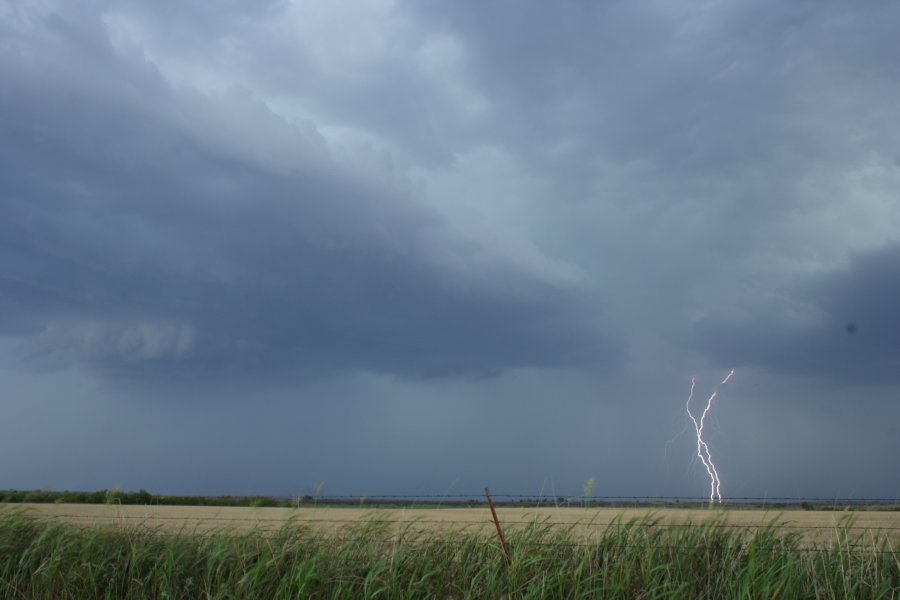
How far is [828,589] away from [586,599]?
11.0 ft

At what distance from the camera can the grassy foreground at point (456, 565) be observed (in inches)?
464

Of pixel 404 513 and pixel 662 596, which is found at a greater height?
pixel 404 513

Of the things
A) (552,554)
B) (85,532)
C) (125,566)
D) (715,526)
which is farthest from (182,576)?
(715,526)

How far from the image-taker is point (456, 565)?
1269 cm

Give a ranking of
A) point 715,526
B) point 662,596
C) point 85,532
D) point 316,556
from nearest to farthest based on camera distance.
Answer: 1. point 662,596
2. point 316,556
3. point 715,526
4. point 85,532

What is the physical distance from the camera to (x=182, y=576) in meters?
13.4

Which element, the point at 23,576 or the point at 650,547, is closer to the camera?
the point at 650,547

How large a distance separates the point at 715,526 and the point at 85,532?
35.1ft

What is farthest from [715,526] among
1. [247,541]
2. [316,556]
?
[247,541]

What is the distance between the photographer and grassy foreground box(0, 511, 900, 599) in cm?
1180

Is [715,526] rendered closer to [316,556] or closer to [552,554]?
[552,554]

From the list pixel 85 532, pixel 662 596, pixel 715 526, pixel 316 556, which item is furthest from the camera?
pixel 85 532

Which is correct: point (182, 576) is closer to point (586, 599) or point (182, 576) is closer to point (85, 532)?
point (85, 532)

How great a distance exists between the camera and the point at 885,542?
12.7m
